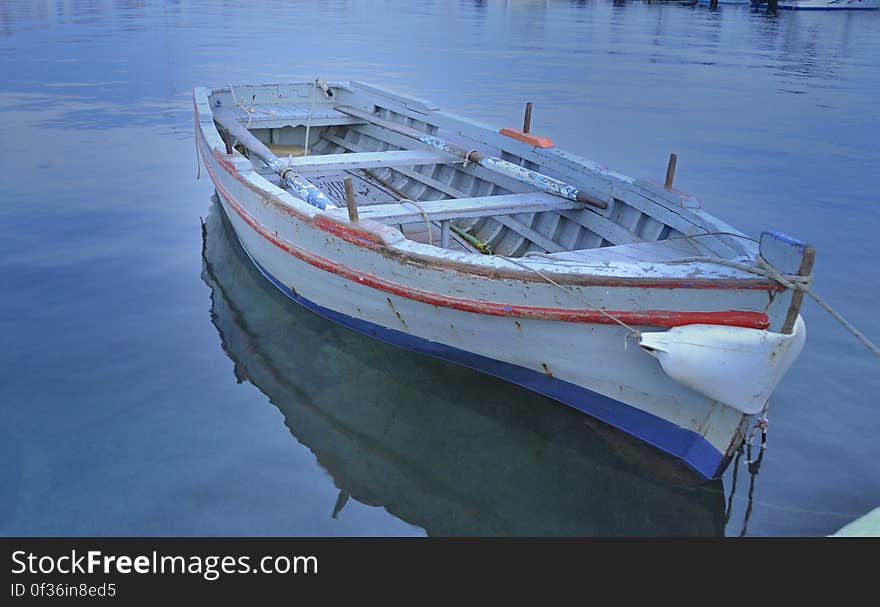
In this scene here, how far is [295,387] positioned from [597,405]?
265 cm

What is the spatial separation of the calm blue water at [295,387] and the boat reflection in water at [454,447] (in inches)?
0.7

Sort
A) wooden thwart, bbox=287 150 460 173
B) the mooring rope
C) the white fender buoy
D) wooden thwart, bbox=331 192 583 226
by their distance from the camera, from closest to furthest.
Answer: the mooring rope < the white fender buoy < wooden thwart, bbox=331 192 583 226 < wooden thwart, bbox=287 150 460 173

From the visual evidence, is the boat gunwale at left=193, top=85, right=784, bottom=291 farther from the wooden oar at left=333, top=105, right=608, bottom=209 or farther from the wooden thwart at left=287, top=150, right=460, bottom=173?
the wooden oar at left=333, top=105, right=608, bottom=209

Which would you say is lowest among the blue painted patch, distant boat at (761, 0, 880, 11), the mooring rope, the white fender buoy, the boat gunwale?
the blue painted patch

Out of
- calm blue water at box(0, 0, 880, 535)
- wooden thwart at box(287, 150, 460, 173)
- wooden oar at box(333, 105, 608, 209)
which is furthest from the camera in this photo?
wooden thwart at box(287, 150, 460, 173)

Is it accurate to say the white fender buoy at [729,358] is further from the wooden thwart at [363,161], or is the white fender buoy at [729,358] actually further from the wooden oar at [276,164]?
the wooden thwart at [363,161]

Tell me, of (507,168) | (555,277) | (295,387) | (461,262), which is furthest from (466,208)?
(295,387)

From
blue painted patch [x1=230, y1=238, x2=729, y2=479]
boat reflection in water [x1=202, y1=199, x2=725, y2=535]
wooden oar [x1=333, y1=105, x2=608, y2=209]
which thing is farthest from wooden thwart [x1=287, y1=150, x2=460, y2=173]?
blue painted patch [x1=230, y1=238, x2=729, y2=479]

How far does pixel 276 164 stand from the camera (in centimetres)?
784

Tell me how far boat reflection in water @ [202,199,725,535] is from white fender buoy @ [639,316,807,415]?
38.4 inches

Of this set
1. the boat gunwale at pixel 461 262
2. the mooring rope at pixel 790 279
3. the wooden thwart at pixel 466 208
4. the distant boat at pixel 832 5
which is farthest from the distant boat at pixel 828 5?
the mooring rope at pixel 790 279

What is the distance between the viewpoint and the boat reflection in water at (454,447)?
4.69 metres

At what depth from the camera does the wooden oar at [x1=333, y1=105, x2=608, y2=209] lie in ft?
21.9

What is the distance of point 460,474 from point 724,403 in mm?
1907
